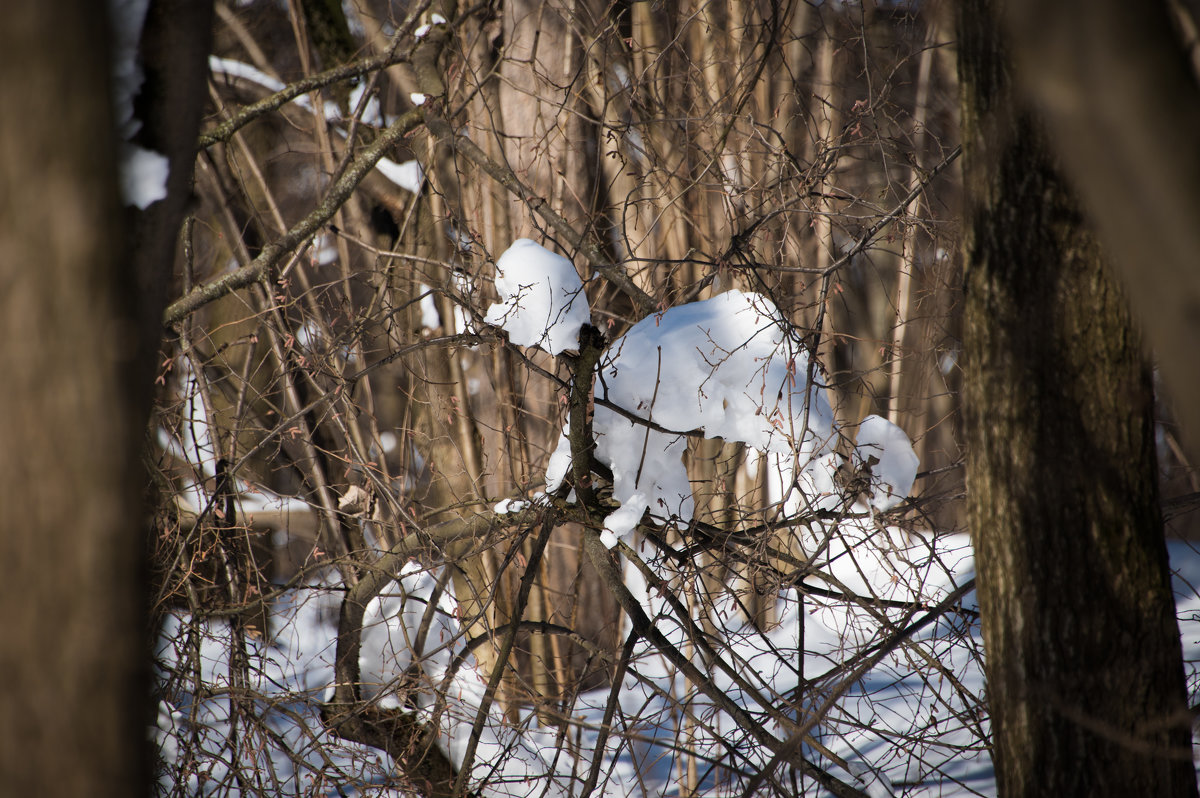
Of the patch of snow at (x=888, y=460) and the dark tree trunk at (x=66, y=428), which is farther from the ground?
the patch of snow at (x=888, y=460)

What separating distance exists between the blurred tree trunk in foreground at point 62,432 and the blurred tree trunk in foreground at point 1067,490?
→ 5.41ft

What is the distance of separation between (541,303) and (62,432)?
1759 millimetres

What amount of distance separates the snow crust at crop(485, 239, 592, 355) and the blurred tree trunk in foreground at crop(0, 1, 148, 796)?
164 cm

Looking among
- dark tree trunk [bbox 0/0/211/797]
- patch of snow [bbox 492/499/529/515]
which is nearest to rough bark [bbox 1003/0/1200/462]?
dark tree trunk [bbox 0/0/211/797]

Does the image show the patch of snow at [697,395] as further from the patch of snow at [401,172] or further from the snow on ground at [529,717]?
the patch of snow at [401,172]

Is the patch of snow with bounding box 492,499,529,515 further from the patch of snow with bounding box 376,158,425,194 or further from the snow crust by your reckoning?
the patch of snow with bounding box 376,158,425,194

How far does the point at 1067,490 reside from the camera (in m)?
1.74

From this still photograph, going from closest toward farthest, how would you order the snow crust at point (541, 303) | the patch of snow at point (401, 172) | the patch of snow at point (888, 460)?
the snow crust at point (541, 303) < the patch of snow at point (888, 460) < the patch of snow at point (401, 172)

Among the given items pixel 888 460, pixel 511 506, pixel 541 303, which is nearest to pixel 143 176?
pixel 541 303

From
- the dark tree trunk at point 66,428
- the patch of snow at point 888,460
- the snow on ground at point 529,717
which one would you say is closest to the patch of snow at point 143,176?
the dark tree trunk at point 66,428

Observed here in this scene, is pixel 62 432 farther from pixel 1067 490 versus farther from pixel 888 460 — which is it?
pixel 888 460

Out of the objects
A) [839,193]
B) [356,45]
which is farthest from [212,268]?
[839,193]

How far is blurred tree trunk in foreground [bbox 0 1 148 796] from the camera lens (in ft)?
2.84

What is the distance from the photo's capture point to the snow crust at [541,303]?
251 centimetres
